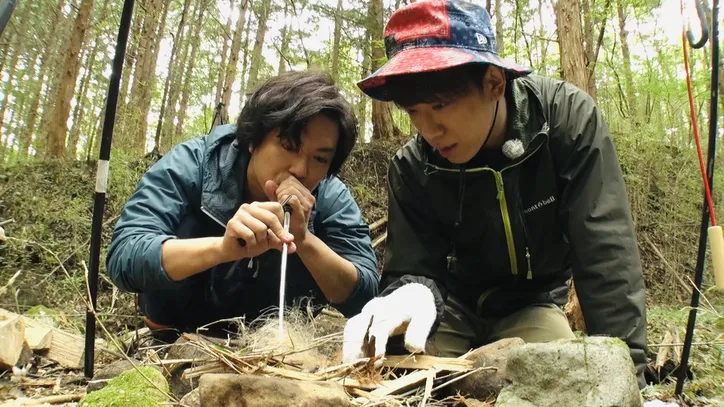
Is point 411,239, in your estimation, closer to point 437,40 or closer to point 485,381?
point 437,40

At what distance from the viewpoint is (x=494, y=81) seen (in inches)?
73.7

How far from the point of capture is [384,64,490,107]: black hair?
69.0 inches

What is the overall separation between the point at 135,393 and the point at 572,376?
1068 millimetres

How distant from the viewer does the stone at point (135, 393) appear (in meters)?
1.26

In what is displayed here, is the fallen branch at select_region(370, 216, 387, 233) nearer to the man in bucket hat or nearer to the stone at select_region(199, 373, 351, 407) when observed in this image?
the man in bucket hat

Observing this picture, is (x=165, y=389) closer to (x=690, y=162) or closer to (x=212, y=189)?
(x=212, y=189)

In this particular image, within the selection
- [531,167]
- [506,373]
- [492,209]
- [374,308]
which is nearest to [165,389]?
[374,308]

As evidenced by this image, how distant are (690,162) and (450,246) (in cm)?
630

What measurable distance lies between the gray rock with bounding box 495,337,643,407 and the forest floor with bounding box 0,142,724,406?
1.43 m

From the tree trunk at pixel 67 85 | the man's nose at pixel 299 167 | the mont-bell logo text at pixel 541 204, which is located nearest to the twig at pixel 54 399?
the man's nose at pixel 299 167

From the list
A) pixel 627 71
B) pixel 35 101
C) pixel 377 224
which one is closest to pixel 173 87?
pixel 35 101

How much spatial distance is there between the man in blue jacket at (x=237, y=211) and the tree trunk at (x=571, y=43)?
3641mm

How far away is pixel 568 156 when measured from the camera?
6.51 ft

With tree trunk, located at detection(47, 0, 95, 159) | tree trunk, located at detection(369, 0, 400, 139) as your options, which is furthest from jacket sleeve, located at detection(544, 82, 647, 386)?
tree trunk, located at detection(47, 0, 95, 159)
